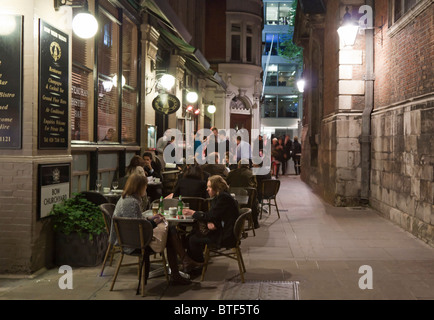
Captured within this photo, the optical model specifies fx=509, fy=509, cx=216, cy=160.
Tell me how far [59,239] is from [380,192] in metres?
7.74

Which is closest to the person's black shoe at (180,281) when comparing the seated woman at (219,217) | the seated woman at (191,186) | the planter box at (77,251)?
the seated woman at (219,217)

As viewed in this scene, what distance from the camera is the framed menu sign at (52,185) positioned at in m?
6.58

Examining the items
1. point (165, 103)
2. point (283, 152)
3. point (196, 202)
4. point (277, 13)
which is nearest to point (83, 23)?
point (196, 202)

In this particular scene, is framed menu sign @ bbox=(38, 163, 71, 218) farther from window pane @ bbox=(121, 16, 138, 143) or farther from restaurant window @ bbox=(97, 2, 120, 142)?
window pane @ bbox=(121, 16, 138, 143)

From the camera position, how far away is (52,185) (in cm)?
684

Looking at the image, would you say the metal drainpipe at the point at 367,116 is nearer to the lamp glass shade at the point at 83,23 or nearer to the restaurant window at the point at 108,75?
the restaurant window at the point at 108,75

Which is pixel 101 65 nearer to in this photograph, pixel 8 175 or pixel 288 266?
pixel 8 175

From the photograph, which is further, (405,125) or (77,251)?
(405,125)

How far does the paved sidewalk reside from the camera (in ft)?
18.7

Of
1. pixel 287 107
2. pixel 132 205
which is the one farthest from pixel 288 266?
pixel 287 107

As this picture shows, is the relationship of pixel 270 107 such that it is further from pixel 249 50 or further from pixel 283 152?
pixel 283 152

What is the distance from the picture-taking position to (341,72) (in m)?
13.0

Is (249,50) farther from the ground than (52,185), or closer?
farther from the ground

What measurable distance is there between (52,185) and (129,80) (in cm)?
557
